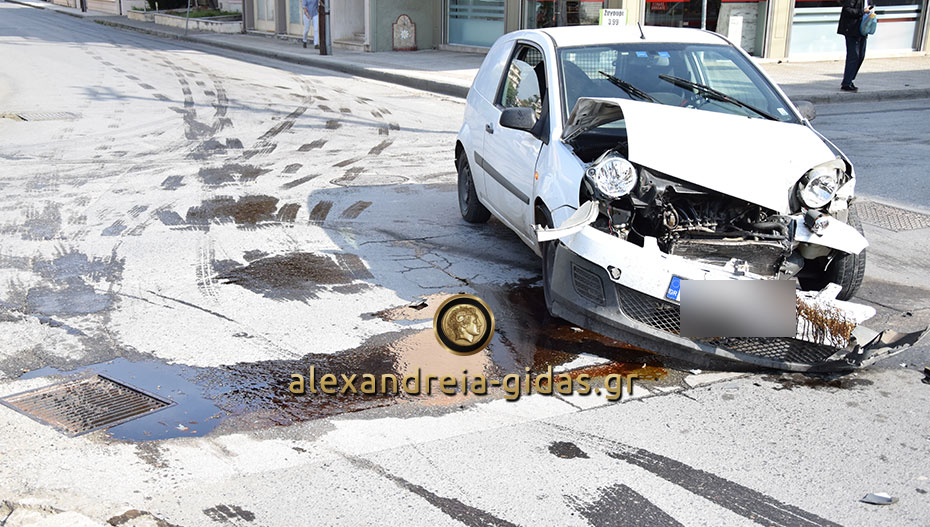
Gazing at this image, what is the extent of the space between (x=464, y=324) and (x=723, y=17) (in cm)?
1866

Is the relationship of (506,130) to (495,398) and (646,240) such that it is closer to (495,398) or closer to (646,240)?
(646,240)

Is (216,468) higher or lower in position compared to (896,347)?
lower

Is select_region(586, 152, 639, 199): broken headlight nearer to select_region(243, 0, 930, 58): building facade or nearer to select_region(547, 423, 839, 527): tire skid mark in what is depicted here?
select_region(547, 423, 839, 527): tire skid mark

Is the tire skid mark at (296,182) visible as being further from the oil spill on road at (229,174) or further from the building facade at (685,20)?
the building facade at (685,20)

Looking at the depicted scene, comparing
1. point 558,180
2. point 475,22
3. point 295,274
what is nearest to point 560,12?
point 475,22

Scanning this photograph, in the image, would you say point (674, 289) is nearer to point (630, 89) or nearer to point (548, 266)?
point (548, 266)

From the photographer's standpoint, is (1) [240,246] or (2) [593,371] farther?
(1) [240,246]

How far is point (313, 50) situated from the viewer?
28.5m

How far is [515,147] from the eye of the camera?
250 inches

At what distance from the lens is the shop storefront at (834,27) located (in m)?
22.6

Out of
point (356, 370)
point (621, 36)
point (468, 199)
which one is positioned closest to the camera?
point (356, 370)

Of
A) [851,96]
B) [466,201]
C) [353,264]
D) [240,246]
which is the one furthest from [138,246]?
[851,96]

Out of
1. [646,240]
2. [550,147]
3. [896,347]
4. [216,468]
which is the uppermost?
[550,147]

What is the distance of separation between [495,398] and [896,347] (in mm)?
2077
